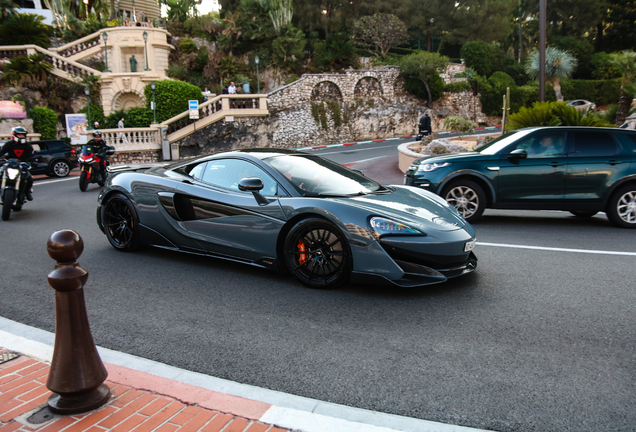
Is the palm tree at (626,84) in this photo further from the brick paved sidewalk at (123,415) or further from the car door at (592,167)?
the brick paved sidewalk at (123,415)

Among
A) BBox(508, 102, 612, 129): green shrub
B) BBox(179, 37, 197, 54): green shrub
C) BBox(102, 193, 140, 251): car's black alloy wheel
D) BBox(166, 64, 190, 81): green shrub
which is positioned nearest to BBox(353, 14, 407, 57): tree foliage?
BBox(179, 37, 197, 54): green shrub

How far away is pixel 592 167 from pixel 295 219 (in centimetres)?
571

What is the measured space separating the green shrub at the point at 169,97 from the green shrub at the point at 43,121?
6.14m

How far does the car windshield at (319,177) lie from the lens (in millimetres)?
5211

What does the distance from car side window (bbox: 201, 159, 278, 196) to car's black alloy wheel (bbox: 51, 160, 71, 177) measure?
1605cm

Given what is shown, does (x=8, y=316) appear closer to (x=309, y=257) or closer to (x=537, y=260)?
(x=309, y=257)

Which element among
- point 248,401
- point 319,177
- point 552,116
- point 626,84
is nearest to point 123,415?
point 248,401

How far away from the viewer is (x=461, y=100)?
44906 millimetres

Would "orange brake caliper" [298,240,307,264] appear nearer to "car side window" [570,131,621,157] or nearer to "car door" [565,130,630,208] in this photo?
"car door" [565,130,630,208]

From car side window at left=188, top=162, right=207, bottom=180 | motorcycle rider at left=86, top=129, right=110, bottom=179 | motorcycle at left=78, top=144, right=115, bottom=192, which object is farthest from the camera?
motorcycle rider at left=86, top=129, right=110, bottom=179

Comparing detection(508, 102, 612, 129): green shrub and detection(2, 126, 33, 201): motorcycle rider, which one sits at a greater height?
detection(508, 102, 612, 129): green shrub

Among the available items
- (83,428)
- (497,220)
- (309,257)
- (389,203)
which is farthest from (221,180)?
(497,220)

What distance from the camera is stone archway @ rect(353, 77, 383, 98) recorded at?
1612 inches

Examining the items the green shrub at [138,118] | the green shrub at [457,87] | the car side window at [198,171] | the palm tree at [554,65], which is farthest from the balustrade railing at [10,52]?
the palm tree at [554,65]
